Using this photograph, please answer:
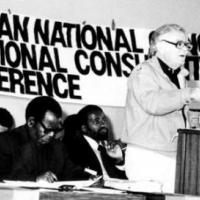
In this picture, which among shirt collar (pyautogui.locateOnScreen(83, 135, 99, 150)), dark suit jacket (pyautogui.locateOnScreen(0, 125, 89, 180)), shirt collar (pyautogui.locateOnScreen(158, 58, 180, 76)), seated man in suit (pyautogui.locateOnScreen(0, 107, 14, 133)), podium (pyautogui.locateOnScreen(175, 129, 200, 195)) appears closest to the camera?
podium (pyautogui.locateOnScreen(175, 129, 200, 195))

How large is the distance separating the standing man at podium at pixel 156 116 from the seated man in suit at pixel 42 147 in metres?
0.59

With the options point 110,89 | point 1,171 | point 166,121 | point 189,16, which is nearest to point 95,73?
point 110,89

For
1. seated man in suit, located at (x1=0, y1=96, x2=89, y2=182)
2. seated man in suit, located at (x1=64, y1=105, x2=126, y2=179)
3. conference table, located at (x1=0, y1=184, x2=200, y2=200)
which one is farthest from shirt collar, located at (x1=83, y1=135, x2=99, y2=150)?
conference table, located at (x1=0, y1=184, x2=200, y2=200)

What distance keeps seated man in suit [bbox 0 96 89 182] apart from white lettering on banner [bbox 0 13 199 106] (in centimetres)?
116

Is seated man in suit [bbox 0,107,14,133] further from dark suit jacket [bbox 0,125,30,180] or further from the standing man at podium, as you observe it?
the standing man at podium

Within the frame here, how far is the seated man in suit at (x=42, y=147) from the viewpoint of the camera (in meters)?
3.20

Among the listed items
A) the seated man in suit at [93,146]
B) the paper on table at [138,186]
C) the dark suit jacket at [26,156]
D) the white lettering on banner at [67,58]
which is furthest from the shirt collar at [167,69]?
the white lettering on banner at [67,58]

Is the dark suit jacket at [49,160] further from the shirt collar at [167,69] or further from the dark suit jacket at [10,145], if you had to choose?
the shirt collar at [167,69]

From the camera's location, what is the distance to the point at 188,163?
2.35m

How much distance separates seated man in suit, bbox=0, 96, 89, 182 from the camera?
126 inches

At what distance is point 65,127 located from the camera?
4.52 m

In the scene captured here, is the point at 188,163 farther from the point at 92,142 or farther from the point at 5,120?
the point at 5,120

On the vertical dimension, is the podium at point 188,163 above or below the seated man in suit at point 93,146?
A: below

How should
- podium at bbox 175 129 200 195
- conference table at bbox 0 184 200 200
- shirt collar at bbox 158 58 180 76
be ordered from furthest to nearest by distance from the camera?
shirt collar at bbox 158 58 180 76 < podium at bbox 175 129 200 195 < conference table at bbox 0 184 200 200
